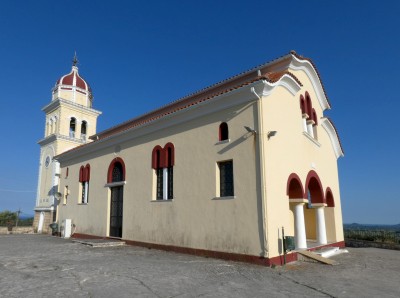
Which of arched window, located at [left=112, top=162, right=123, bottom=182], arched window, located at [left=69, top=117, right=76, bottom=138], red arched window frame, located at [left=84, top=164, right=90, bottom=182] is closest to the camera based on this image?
arched window, located at [left=112, top=162, right=123, bottom=182]

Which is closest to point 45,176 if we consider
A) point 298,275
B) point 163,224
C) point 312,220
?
point 163,224

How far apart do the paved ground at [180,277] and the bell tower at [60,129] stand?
14.3 meters

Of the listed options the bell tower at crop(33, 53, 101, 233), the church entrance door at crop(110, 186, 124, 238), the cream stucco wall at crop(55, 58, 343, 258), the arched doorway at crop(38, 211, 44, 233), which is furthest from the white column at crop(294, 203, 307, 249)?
the arched doorway at crop(38, 211, 44, 233)

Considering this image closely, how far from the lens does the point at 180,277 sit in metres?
7.48

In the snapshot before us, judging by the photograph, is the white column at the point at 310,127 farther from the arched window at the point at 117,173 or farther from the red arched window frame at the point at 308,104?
the arched window at the point at 117,173

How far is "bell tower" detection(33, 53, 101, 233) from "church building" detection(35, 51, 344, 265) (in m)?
6.20

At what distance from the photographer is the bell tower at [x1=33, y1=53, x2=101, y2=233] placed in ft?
79.5

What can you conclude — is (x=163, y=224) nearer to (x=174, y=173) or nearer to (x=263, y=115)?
(x=174, y=173)

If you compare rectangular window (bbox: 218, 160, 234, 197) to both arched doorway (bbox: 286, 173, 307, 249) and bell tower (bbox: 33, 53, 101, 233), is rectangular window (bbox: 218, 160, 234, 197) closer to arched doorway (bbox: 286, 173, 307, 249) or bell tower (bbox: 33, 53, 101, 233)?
arched doorway (bbox: 286, 173, 307, 249)

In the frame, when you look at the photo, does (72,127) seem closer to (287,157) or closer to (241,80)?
(241,80)

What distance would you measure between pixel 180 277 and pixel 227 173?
4348 millimetres

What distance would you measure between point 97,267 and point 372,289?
706cm

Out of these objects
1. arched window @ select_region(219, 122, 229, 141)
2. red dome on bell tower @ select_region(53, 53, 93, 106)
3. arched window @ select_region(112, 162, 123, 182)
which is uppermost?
red dome on bell tower @ select_region(53, 53, 93, 106)

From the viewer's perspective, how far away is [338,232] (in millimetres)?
15312
